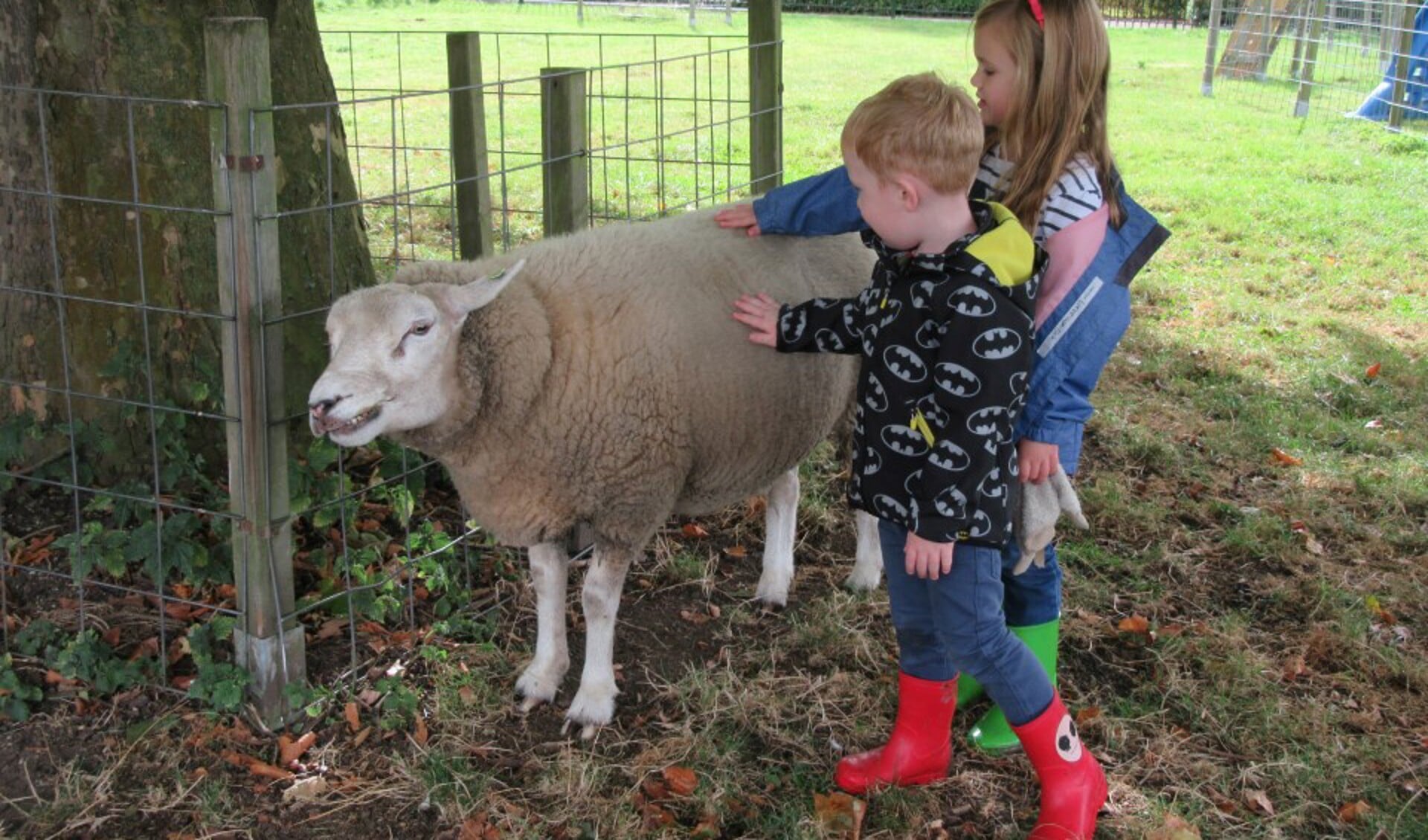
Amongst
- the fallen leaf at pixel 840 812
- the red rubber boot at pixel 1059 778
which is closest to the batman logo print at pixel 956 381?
the red rubber boot at pixel 1059 778

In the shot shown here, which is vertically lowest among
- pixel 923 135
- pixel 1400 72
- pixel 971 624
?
pixel 971 624

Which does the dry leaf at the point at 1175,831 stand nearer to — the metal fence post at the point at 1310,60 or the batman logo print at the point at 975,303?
the batman logo print at the point at 975,303

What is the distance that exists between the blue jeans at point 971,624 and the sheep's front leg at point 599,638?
0.84 metres

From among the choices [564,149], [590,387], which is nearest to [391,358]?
[590,387]

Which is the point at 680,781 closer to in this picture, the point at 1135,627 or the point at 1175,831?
the point at 1175,831

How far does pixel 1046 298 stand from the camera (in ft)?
9.62

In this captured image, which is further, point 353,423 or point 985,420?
point 353,423

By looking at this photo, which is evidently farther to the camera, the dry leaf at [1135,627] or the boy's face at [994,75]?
the dry leaf at [1135,627]

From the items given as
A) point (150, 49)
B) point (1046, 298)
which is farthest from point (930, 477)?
point (150, 49)

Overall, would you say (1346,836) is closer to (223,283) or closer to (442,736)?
(442,736)

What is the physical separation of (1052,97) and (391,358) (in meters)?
1.69

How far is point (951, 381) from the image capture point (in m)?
2.68

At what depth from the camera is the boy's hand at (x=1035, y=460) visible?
118 inches

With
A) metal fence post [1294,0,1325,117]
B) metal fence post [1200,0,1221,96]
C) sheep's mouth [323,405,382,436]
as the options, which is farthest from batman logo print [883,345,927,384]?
metal fence post [1200,0,1221,96]
